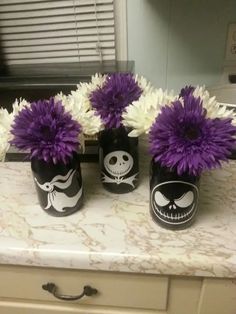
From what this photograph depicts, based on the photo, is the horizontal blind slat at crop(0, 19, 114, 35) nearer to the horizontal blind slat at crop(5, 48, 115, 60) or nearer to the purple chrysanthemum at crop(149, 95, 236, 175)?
the horizontal blind slat at crop(5, 48, 115, 60)

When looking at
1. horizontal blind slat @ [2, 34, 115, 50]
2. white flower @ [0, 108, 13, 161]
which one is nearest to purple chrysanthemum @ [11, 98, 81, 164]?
white flower @ [0, 108, 13, 161]

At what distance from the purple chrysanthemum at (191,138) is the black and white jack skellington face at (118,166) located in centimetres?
17

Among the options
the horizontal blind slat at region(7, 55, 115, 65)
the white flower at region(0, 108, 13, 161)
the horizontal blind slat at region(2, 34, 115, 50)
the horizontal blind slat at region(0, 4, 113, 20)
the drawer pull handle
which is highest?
the horizontal blind slat at region(0, 4, 113, 20)

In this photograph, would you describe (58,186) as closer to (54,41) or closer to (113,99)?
(113,99)

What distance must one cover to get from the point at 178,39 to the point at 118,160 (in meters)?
0.54

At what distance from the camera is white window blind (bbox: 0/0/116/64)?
3.25 feet

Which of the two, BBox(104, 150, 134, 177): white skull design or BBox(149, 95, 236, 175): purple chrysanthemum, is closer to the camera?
BBox(149, 95, 236, 175): purple chrysanthemum

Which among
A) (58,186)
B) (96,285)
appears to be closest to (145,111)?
(58,186)

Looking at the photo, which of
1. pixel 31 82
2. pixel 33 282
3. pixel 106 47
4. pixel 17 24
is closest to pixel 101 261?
pixel 33 282

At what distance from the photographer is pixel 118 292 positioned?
62 cm

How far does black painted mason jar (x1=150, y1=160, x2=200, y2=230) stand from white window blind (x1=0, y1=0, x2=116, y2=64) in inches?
24.5

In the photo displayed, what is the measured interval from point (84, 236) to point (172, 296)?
0.21 meters

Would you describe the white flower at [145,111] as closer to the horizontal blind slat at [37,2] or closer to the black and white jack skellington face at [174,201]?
the black and white jack skellington face at [174,201]

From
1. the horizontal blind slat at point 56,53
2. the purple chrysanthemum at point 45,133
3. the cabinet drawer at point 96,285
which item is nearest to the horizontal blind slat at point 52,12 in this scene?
the horizontal blind slat at point 56,53
